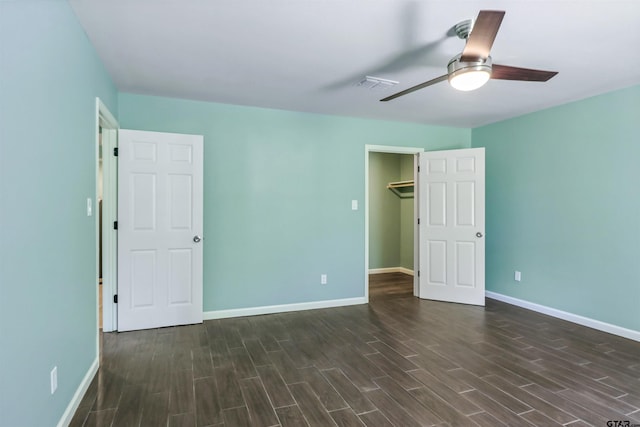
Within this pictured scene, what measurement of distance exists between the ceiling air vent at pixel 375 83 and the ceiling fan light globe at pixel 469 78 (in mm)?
1011

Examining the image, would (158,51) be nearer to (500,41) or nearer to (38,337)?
(38,337)

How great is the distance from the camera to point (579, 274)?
3900 mm

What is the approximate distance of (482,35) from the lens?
1.86 m

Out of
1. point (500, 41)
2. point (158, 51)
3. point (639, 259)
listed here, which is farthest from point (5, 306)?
point (639, 259)

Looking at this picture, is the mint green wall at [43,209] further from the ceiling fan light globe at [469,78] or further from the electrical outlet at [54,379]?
the ceiling fan light globe at [469,78]

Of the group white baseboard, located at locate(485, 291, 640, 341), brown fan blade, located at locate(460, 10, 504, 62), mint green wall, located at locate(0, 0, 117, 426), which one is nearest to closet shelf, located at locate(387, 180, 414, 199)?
white baseboard, located at locate(485, 291, 640, 341)

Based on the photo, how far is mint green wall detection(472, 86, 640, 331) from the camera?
3498 mm

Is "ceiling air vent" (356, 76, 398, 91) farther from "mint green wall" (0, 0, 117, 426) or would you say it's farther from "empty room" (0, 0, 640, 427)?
"mint green wall" (0, 0, 117, 426)

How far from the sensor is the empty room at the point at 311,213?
193 cm

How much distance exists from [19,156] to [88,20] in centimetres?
128

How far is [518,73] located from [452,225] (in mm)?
2754

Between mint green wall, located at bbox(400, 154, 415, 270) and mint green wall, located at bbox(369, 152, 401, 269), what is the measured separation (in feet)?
0.25

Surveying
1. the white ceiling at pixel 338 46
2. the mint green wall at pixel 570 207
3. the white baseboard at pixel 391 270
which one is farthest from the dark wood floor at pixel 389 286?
the white ceiling at pixel 338 46

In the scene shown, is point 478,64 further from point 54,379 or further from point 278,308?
point 278,308
